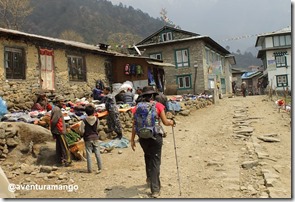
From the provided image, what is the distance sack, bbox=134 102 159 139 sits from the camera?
482 centimetres

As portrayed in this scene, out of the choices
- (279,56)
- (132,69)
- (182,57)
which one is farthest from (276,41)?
(132,69)

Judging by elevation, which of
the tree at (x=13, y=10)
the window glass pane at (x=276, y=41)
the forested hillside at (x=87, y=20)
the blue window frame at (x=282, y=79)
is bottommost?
the blue window frame at (x=282, y=79)

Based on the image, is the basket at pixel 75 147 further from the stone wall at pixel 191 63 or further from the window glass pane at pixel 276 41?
the window glass pane at pixel 276 41

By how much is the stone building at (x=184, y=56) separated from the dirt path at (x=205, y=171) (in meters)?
14.8

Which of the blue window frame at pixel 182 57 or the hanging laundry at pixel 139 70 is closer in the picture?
the hanging laundry at pixel 139 70

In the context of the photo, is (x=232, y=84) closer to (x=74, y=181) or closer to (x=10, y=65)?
(x=10, y=65)

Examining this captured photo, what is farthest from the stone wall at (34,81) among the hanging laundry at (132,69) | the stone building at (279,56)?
the stone building at (279,56)

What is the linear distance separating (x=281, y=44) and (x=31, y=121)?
3460 cm

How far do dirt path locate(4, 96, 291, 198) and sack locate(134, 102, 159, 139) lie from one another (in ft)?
3.53

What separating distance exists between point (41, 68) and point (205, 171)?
9079 mm

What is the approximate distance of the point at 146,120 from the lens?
490 cm

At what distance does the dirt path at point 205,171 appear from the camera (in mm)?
5125

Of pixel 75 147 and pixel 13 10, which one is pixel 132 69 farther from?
pixel 13 10

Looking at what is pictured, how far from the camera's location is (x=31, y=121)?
844cm
